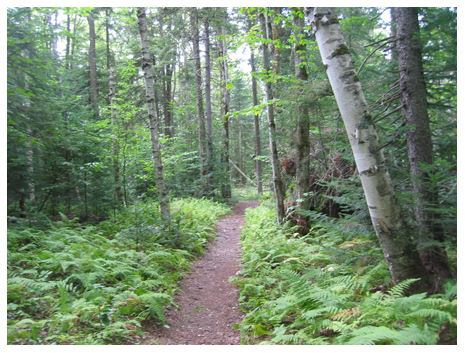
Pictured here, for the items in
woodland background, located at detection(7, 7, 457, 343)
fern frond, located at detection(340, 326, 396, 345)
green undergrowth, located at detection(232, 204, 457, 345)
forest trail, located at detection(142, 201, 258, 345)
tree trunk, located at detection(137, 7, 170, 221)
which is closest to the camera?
fern frond, located at detection(340, 326, 396, 345)

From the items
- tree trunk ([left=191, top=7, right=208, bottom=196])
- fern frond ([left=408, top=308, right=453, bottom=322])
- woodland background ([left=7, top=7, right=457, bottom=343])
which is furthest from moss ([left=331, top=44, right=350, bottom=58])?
tree trunk ([left=191, top=7, right=208, bottom=196])

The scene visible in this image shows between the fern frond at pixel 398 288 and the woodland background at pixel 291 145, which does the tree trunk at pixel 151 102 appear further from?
the fern frond at pixel 398 288

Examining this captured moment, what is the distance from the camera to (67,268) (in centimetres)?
421

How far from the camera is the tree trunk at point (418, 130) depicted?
122 inches

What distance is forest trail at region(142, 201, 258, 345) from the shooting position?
3602 millimetres

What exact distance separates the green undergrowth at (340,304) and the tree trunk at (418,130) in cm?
40

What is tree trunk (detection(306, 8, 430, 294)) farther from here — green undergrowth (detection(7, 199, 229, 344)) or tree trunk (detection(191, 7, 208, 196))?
tree trunk (detection(191, 7, 208, 196))

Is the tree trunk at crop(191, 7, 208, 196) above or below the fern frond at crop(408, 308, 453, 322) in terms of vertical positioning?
above

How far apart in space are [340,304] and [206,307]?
2415 millimetres

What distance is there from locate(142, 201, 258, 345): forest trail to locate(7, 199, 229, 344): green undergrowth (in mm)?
213

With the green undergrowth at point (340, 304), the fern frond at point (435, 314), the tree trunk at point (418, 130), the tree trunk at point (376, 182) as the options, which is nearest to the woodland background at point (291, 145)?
the tree trunk at point (418, 130)

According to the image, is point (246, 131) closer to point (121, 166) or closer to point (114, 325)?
point (121, 166)
